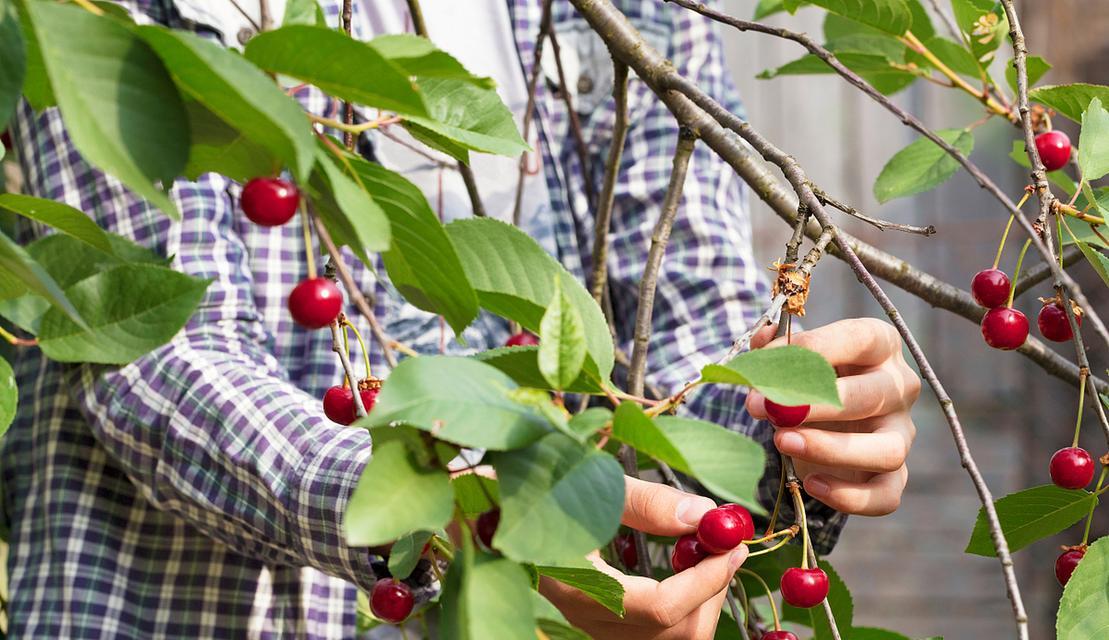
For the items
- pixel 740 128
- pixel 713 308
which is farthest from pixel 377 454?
pixel 713 308

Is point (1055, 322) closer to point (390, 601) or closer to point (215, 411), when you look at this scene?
point (390, 601)

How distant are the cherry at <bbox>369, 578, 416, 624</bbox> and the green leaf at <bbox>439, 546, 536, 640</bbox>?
0.83 feet

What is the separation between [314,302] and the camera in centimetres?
33

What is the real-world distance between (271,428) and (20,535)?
1.02ft

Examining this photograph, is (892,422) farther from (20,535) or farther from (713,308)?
(20,535)

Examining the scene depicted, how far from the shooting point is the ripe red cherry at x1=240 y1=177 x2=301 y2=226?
0.28 meters

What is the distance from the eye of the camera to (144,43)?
0.23m

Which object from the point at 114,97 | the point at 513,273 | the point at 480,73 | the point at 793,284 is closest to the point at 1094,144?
the point at 793,284

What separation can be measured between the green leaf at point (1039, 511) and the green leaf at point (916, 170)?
20 centimetres

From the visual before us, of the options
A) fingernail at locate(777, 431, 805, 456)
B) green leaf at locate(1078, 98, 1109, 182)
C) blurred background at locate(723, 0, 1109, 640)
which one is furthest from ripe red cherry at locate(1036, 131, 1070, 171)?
blurred background at locate(723, 0, 1109, 640)

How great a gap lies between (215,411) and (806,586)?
46cm

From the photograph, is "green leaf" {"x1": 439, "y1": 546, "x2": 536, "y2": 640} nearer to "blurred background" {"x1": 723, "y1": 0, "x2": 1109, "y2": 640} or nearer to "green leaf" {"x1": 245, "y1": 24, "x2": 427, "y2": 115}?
"green leaf" {"x1": 245, "y1": 24, "x2": 427, "y2": 115}

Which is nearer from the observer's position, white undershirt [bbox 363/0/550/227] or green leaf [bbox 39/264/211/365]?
green leaf [bbox 39/264/211/365]

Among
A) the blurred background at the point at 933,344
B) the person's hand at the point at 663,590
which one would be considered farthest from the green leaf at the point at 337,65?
the blurred background at the point at 933,344
